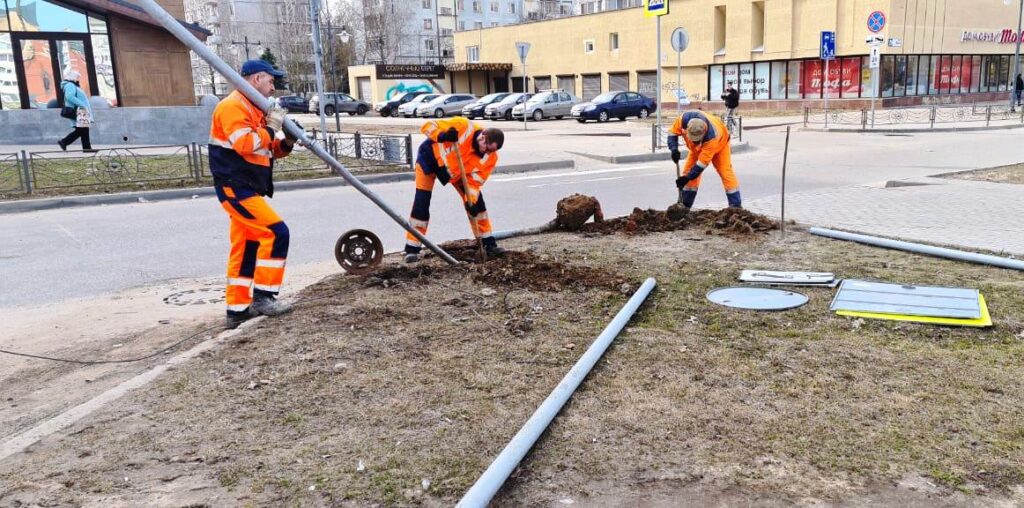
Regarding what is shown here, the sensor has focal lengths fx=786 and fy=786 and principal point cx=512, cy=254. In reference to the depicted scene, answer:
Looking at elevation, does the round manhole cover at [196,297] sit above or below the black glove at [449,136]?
below

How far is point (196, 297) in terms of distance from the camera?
641 centimetres

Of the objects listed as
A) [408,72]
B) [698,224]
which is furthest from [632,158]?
[408,72]

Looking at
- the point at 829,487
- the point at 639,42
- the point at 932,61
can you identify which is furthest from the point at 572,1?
the point at 829,487

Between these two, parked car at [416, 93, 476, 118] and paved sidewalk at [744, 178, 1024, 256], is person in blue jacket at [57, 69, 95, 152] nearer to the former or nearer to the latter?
paved sidewalk at [744, 178, 1024, 256]

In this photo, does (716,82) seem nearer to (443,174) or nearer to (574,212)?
(574,212)

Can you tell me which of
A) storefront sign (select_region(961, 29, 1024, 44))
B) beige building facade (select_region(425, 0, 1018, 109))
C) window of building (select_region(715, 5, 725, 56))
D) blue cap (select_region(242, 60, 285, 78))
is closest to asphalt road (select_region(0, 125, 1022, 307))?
blue cap (select_region(242, 60, 285, 78))

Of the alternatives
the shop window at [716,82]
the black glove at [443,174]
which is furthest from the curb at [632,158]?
the shop window at [716,82]

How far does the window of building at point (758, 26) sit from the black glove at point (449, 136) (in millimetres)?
37848

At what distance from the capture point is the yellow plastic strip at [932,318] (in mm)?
4777

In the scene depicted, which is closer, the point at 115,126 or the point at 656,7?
the point at 656,7

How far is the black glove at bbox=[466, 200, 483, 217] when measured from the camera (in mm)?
6758

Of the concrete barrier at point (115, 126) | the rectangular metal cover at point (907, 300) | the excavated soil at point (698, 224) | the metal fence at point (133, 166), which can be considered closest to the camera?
the rectangular metal cover at point (907, 300)

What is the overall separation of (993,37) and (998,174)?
3567 centimetres

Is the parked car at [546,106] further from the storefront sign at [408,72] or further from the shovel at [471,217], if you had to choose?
the shovel at [471,217]
